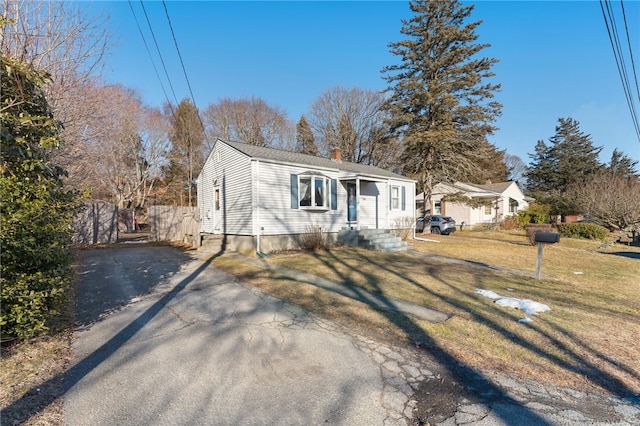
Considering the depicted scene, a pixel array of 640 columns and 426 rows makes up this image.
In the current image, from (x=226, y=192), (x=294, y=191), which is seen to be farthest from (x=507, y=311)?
(x=226, y=192)

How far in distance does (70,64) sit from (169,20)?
2540mm

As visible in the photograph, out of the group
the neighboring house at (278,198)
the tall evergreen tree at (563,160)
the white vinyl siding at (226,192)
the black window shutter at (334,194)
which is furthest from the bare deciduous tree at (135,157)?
the tall evergreen tree at (563,160)

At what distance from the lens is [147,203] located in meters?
33.4

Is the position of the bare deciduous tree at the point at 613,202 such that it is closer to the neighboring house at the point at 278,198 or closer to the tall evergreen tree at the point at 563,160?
the neighboring house at the point at 278,198

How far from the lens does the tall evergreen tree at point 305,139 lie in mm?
33812

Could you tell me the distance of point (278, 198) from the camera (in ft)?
41.8

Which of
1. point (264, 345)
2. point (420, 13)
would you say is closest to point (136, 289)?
point (264, 345)

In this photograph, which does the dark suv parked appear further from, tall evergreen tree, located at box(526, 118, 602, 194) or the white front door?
tall evergreen tree, located at box(526, 118, 602, 194)

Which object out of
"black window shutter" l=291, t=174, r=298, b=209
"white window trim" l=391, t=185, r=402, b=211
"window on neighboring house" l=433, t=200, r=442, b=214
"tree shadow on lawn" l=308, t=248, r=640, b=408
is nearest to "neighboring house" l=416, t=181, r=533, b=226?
"window on neighboring house" l=433, t=200, r=442, b=214

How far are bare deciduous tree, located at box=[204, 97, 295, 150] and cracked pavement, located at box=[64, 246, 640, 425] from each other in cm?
2884

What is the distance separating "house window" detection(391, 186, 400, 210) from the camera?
17550 millimetres

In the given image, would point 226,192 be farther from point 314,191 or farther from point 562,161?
point 562,161

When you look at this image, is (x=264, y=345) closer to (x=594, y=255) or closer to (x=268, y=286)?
(x=268, y=286)

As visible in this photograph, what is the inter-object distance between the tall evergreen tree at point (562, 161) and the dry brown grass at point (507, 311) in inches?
1484
